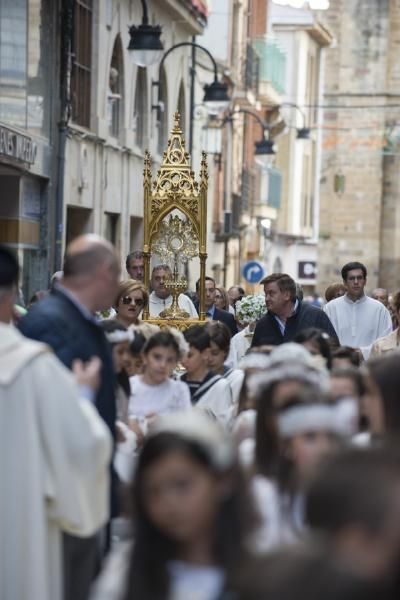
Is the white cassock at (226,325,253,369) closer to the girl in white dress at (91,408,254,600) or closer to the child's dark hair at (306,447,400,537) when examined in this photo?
the girl in white dress at (91,408,254,600)

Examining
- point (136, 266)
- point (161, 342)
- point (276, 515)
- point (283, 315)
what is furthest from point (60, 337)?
point (136, 266)

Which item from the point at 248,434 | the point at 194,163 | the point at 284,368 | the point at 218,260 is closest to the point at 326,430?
the point at 284,368

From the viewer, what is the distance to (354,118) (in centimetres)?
5672

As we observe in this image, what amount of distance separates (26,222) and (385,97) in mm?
35272

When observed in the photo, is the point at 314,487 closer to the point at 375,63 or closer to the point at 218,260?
the point at 218,260

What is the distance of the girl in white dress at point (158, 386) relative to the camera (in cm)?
1042

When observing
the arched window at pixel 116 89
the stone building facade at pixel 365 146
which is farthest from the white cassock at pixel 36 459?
the stone building facade at pixel 365 146

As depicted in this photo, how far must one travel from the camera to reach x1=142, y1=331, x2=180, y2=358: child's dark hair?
10.5 meters

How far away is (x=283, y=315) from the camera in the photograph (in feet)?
47.2

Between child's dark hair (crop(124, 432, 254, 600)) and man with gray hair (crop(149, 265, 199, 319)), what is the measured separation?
10.8m

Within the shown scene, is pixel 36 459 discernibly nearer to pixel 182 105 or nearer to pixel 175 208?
pixel 175 208

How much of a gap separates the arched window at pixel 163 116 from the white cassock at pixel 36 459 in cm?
2469

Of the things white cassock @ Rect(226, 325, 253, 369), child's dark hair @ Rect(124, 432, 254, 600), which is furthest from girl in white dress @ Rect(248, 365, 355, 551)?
white cassock @ Rect(226, 325, 253, 369)

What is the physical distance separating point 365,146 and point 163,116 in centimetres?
2536
